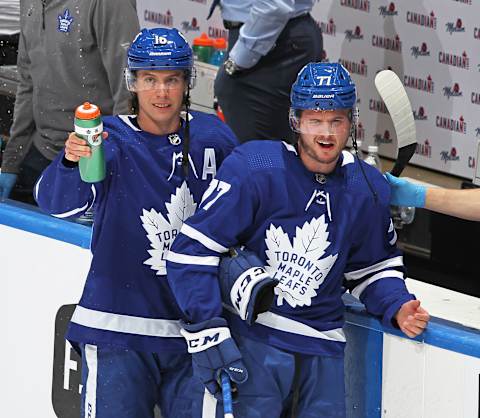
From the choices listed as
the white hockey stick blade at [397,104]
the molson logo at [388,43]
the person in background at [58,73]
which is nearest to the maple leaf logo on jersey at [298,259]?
the white hockey stick blade at [397,104]

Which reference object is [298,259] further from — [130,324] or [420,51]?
[420,51]

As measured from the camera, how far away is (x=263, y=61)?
559 cm

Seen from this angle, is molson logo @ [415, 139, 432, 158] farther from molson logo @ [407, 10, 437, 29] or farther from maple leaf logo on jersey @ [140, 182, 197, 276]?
maple leaf logo on jersey @ [140, 182, 197, 276]

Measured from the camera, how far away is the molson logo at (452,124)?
253 inches

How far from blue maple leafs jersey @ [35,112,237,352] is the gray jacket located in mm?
767

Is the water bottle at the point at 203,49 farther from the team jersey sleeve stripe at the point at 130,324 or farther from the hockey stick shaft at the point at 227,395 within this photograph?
the hockey stick shaft at the point at 227,395

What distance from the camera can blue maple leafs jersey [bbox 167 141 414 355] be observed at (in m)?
3.41

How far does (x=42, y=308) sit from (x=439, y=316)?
1.30 meters

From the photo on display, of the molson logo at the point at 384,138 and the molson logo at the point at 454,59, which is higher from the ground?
the molson logo at the point at 454,59

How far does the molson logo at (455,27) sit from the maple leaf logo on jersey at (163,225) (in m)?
3.06

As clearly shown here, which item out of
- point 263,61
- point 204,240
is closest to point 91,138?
point 204,240

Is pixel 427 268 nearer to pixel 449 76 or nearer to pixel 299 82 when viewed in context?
pixel 449 76

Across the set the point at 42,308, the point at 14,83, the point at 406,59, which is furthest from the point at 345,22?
the point at 42,308

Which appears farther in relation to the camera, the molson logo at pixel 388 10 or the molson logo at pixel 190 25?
the molson logo at pixel 190 25
